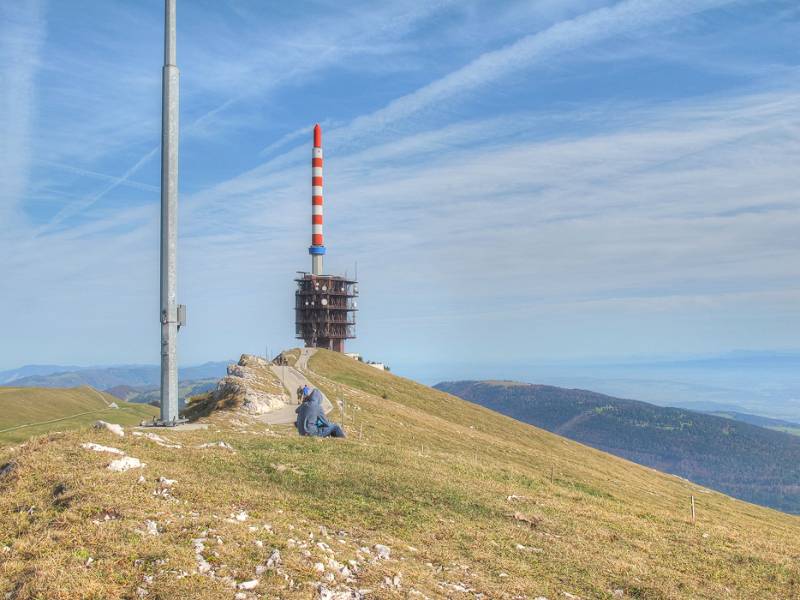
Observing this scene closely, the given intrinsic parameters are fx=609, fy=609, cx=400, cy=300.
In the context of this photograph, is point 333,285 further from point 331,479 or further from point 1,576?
point 1,576

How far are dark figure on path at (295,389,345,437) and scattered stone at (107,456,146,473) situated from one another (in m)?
12.2

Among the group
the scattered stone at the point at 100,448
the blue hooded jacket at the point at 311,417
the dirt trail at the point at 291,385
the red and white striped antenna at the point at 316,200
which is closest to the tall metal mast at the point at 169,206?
the scattered stone at the point at 100,448

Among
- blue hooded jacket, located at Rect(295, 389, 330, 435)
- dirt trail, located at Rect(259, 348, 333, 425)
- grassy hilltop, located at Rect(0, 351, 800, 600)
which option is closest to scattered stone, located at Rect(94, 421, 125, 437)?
grassy hilltop, located at Rect(0, 351, 800, 600)

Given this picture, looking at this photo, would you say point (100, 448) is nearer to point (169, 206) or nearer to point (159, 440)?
point (159, 440)

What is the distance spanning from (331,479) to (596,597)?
9.16m

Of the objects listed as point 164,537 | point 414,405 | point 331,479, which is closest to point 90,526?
point 164,537

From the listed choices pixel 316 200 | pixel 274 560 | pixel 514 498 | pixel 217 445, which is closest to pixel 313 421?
pixel 217 445

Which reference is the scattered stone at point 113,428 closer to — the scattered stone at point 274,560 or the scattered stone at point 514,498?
the scattered stone at point 274,560

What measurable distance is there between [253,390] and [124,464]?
3329 cm

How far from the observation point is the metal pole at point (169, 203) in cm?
2573

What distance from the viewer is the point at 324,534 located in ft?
47.2

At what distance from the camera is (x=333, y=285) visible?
457 feet

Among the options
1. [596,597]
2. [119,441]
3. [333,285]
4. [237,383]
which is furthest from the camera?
[333,285]

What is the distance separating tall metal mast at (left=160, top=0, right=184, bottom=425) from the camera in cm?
2573
